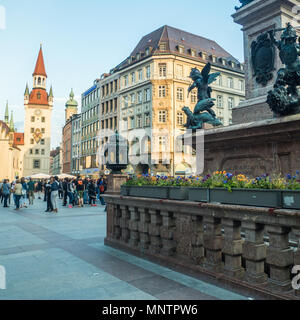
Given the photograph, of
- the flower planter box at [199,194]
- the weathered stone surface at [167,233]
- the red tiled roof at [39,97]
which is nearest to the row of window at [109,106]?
the red tiled roof at [39,97]

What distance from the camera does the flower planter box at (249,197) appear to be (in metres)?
3.30

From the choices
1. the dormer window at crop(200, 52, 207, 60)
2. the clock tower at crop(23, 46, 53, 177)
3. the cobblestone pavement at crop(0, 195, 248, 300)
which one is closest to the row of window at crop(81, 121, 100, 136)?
the dormer window at crop(200, 52, 207, 60)

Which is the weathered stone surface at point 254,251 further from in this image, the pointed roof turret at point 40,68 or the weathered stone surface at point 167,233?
the pointed roof turret at point 40,68

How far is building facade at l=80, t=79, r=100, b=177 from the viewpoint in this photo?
55906 mm

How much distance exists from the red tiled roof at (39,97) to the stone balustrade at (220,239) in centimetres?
9151

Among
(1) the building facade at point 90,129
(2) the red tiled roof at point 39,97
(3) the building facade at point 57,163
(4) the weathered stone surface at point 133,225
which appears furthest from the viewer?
(3) the building facade at point 57,163

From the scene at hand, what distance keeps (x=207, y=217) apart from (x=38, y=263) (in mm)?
3090

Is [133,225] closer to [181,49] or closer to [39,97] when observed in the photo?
[181,49]

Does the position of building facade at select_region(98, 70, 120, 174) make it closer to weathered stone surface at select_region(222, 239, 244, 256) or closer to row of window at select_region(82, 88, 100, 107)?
row of window at select_region(82, 88, 100, 107)

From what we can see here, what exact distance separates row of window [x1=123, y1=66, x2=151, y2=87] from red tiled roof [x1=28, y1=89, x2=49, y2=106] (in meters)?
51.2

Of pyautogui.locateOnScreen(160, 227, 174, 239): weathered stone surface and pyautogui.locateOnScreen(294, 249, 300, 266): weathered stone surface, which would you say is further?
pyautogui.locateOnScreen(160, 227, 174, 239): weathered stone surface

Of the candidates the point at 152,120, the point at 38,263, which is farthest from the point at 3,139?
the point at 38,263

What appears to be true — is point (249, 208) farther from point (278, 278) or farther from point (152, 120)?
point (152, 120)

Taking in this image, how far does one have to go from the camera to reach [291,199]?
10.3ft
